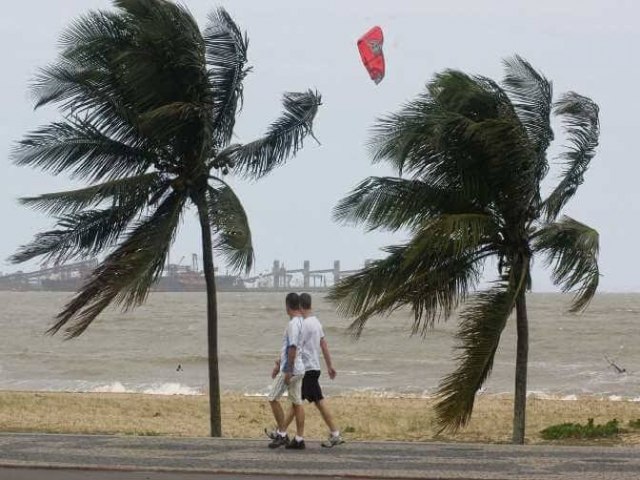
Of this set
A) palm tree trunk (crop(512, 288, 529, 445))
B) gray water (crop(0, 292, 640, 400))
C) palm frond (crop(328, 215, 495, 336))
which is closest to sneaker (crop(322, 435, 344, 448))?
palm frond (crop(328, 215, 495, 336))

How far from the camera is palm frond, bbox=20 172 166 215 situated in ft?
48.3

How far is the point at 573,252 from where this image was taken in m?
14.8

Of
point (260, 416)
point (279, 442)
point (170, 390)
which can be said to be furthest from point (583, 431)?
point (170, 390)

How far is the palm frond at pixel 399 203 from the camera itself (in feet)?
48.5

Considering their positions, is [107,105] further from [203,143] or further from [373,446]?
[373,446]

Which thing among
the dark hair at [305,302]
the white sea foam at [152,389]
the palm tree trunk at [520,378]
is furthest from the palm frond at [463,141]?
the white sea foam at [152,389]

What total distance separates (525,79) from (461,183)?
1.67 metres

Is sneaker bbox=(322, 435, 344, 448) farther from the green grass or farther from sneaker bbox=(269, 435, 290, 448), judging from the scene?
the green grass

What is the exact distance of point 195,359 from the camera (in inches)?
1955

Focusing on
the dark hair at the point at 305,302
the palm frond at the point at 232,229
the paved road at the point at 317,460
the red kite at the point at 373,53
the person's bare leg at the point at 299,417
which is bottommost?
the paved road at the point at 317,460

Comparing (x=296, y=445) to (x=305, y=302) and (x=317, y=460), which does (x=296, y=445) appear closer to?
(x=317, y=460)

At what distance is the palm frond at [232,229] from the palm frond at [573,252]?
3570mm

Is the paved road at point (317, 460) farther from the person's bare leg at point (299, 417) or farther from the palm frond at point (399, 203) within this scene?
the palm frond at point (399, 203)

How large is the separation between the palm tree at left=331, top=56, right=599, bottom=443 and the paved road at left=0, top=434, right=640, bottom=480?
269 cm
